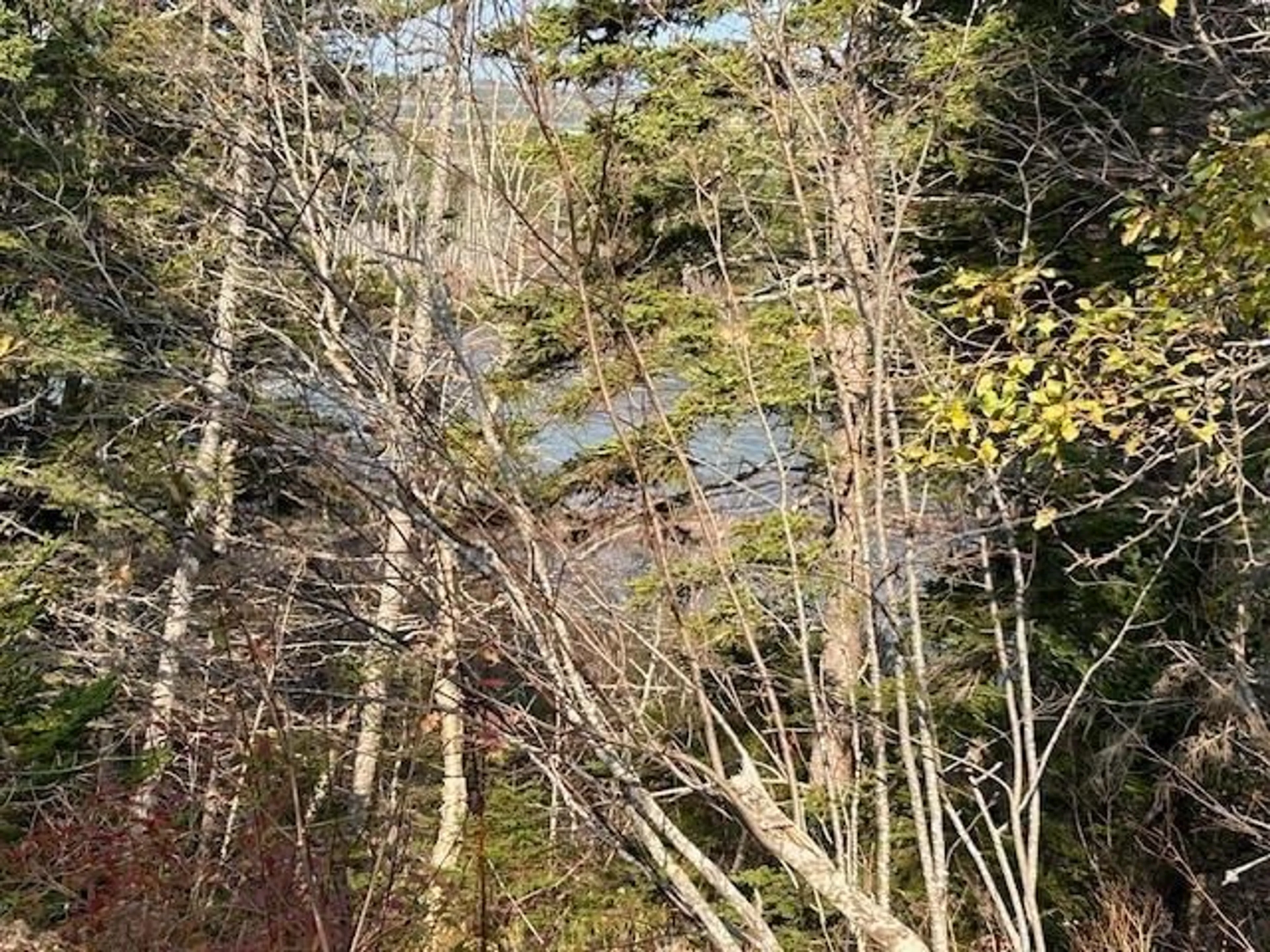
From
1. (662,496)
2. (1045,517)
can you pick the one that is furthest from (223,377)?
(1045,517)

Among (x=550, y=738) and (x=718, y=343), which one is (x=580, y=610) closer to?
(x=550, y=738)

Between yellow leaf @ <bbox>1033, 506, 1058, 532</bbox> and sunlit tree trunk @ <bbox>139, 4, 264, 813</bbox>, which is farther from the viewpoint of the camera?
yellow leaf @ <bbox>1033, 506, 1058, 532</bbox>

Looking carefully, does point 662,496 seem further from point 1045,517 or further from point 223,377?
point 223,377

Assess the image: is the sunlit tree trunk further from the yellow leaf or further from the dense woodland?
the yellow leaf

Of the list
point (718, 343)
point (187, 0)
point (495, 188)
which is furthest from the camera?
point (718, 343)

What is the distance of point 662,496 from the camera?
9.65 ft

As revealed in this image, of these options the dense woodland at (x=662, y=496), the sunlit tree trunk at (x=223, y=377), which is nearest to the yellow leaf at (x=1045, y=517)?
the dense woodland at (x=662, y=496)

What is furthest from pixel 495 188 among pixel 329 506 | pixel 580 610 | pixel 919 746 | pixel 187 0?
pixel 187 0

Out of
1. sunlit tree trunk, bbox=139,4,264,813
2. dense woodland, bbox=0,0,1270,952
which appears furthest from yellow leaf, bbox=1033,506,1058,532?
sunlit tree trunk, bbox=139,4,264,813

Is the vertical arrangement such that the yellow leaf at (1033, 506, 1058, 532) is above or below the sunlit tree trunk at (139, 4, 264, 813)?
below

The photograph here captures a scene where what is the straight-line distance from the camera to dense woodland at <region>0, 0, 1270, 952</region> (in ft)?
6.24

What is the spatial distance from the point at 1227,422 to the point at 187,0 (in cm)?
386

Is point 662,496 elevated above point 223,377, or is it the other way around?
point 223,377

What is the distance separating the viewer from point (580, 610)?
1.96 meters
